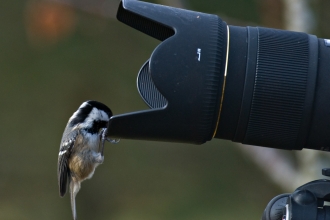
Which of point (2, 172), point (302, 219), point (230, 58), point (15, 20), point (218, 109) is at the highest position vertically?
point (230, 58)

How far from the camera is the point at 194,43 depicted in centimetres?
122

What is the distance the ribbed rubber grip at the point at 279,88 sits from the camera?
1242mm

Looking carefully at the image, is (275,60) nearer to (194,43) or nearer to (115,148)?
(194,43)

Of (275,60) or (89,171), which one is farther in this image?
(89,171)

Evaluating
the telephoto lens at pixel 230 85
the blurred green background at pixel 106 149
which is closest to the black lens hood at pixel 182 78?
the telephoto lens at pixel 230 85

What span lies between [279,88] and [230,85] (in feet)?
0.37

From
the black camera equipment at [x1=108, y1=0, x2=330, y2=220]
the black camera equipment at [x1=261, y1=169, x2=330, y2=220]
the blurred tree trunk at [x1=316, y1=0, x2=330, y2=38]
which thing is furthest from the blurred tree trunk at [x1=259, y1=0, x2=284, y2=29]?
the black camera equipment at [x1=261, y1=169, x2=330, y2=220]

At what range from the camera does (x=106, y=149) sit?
3.78 metres

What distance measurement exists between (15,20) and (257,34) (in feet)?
8.35

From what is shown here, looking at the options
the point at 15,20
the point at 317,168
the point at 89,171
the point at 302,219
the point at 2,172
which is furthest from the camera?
the point at 2,172

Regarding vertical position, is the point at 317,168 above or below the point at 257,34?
below

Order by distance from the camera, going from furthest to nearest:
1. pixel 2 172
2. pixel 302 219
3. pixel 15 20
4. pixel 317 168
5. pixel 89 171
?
1. pixel 2 172
2. pixel 15 20
3. pixel 317 168
4. pixel 89 171
5. pixel 302 219

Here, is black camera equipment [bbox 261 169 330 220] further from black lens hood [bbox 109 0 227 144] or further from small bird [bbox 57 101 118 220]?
small bird [bbox 57 101 118 220]

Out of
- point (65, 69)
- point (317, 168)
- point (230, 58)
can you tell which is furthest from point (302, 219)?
point (65, 69)
